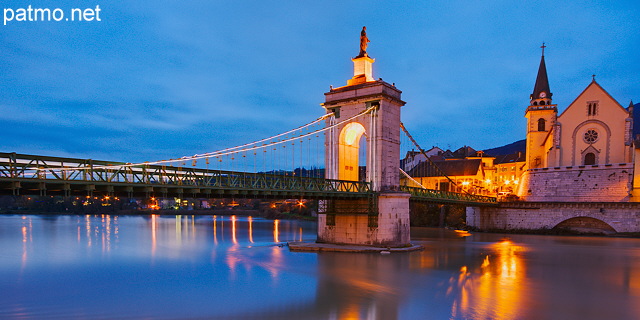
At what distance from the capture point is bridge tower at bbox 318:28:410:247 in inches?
1049

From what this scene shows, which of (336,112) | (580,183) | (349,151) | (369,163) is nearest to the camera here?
(369,163)

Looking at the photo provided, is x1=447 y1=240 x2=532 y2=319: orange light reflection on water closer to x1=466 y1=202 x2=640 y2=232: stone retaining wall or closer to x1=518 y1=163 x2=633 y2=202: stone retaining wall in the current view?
x1=466 y1=202 x2=640 y2=232: stone retaining wall

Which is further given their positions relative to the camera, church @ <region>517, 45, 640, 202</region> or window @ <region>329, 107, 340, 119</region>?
church @ <region>517, 45, 640, 202</region>

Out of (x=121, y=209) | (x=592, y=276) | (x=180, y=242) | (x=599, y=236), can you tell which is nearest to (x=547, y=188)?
(x=599, y=236)

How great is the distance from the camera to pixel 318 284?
1795 centimetres

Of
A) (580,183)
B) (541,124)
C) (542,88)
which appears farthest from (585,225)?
(542,88)

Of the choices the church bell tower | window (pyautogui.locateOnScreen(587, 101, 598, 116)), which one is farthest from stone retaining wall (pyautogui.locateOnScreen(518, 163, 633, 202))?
window (pyautogui.locateOnScreen(587, 101, 598, 116))

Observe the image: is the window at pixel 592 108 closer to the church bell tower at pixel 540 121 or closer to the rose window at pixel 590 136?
the rose window at pixel 590 136

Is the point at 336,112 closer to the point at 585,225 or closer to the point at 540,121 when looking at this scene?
the point at 585,225

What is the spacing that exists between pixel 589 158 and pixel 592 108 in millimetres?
5443

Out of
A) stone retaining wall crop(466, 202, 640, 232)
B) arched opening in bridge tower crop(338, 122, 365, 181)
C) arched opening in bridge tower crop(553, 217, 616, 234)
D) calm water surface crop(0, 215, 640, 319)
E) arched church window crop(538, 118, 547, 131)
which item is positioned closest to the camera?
calm water surface crop(0, 215, 640, 319)

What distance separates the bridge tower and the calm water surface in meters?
2.20

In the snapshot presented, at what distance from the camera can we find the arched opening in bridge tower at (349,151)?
1141 inches

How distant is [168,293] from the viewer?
16516 mm
